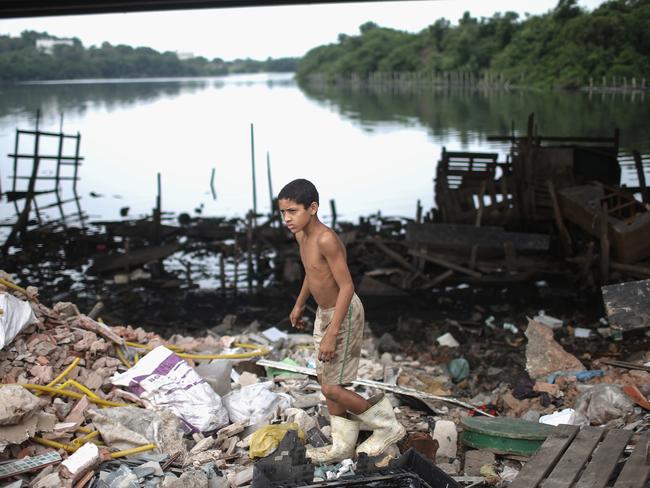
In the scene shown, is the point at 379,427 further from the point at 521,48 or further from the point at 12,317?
the point at 521,48

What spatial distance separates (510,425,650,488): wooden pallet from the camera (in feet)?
14.5

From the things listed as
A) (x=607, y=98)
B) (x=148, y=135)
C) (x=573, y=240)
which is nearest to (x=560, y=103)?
(x=607, y=98)

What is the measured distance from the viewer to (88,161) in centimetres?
3797

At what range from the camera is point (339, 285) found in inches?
186

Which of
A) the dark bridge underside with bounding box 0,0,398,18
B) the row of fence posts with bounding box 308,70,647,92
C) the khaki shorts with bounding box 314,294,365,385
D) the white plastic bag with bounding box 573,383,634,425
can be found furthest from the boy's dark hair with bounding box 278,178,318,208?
the row of fence posts with bounding box 308,70,647,92

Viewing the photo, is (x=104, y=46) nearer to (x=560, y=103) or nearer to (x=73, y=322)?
(x=560, y=103)

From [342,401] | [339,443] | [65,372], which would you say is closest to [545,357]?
[339,443]

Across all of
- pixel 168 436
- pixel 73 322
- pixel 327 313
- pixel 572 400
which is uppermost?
pixel 327 313

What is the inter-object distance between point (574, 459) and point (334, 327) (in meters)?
1.81

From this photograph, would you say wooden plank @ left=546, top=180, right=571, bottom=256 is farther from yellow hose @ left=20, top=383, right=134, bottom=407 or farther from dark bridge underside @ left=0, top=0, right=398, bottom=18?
yellow hose @ left=20, top=383, right=134, bottom=407

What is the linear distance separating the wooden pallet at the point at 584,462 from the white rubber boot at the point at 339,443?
117 cm

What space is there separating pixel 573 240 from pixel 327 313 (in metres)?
11.9

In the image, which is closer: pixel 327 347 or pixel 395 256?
pixel 327 347

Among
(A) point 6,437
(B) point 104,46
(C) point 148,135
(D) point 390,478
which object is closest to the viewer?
(D) point 390,478
